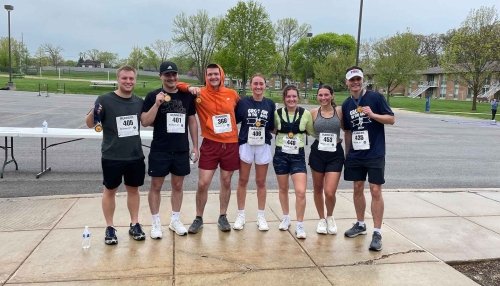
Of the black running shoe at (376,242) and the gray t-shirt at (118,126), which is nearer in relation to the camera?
the gray t-shirt at (118,126)

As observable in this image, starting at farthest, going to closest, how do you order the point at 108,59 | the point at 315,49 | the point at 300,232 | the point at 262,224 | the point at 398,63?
the point at 108,59
the point at 315,49
the point at 398,63
the point at 262,224
the point at 300,232

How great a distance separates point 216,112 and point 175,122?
49cm

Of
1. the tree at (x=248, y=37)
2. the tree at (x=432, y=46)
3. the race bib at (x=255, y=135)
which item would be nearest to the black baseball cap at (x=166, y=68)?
the race bib at (x=255, y=135)

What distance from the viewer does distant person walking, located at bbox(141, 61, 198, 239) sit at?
4391mm

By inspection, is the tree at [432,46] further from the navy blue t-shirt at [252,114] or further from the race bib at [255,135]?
the race bib at [255,135]

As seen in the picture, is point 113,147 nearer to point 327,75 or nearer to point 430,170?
point 430,170

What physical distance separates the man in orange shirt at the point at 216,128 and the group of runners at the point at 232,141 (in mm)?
12

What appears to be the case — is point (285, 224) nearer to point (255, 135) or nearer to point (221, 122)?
point (255, 135)

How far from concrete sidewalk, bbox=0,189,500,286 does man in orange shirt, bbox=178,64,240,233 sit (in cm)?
75

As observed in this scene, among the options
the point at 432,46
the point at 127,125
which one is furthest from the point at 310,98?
the point at 432,46

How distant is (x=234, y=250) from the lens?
4.32 meters

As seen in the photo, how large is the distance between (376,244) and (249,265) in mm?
1483

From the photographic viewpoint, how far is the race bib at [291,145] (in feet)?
15.6

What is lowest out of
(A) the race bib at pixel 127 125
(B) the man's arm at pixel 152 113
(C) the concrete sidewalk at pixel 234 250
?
(C) the concrete sidewalk at pixel 234 250
